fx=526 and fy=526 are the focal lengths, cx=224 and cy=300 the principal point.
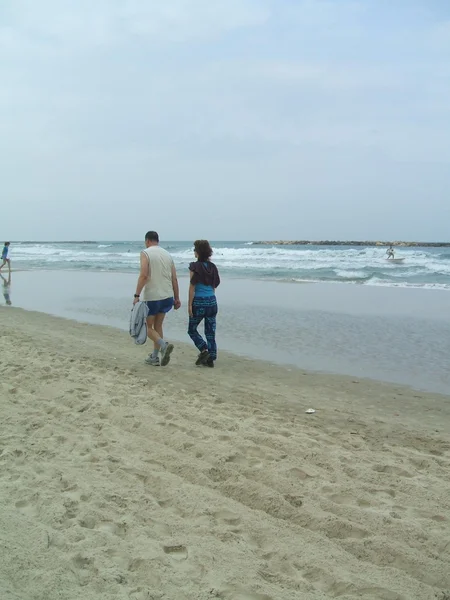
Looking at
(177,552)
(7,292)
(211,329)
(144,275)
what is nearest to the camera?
(177,552)

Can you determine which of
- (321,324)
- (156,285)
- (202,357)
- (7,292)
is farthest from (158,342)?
(7,292)

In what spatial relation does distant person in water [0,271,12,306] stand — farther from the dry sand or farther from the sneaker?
the dry sand

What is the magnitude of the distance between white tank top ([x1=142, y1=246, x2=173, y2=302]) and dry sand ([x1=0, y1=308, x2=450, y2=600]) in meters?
1.49

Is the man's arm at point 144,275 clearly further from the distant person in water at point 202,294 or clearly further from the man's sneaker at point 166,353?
the man's sneaker at point 166,353

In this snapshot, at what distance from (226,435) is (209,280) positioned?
3280mm

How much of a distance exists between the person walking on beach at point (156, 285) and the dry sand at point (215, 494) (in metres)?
1.20

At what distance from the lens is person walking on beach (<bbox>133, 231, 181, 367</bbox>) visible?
6.88m

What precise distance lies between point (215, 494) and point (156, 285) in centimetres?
405

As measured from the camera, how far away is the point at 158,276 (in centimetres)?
695

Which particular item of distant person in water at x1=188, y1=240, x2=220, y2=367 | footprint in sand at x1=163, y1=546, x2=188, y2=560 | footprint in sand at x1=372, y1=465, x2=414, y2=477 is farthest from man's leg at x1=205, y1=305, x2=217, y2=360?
footprint in sand at x1=163, y1=546, x2=188, y2=560

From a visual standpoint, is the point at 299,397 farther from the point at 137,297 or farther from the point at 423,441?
the point at 137,297

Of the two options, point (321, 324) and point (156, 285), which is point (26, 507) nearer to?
point (156, 285)

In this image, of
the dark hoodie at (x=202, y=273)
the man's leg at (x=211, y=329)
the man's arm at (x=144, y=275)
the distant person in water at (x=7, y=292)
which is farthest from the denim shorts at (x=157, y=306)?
the distant person in water at (x=7, y=292)

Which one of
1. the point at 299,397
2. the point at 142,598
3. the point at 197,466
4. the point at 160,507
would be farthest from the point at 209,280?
the point at 142,598
